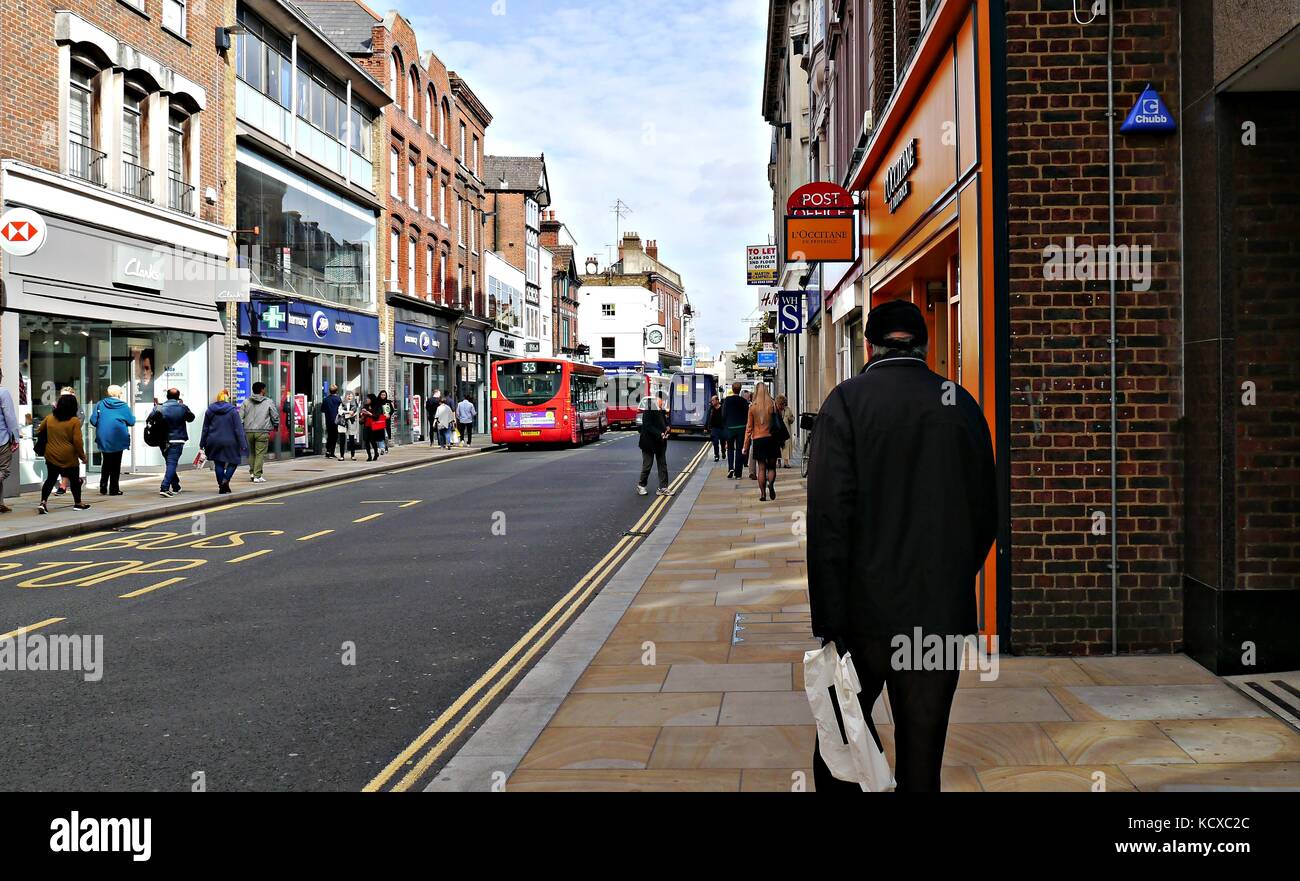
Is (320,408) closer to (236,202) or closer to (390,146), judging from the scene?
(236,202)

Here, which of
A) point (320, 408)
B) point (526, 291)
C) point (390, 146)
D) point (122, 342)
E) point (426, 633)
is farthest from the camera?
point (526, 291)

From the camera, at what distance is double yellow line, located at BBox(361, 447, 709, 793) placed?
15.6 ft

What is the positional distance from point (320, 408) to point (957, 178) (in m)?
25.7

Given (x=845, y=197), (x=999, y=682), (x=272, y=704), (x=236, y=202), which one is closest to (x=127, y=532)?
(x=272, y=704)

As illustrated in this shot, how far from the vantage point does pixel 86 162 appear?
19.6 metres

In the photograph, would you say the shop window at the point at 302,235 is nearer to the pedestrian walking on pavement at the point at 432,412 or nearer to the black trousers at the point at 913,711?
the pedestrian walking on pavement at the point at 432,412

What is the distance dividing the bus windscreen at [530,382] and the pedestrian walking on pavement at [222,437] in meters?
16.5

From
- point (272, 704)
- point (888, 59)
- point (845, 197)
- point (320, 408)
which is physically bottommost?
point (272, 704)

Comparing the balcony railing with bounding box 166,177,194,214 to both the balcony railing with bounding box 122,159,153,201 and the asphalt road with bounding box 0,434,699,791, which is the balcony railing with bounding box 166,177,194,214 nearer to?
the balcony railing with bounding box 122,159,153,201

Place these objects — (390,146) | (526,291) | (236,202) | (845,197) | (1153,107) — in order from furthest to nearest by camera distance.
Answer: (526,291)
(390,146)
(236,202)
(845,197)
(1153,107)

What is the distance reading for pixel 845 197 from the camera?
1530cm

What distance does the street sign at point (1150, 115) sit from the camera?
6457 mm

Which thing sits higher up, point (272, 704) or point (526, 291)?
point (526, 291)

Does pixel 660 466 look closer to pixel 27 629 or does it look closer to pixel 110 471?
pixel 110 471
